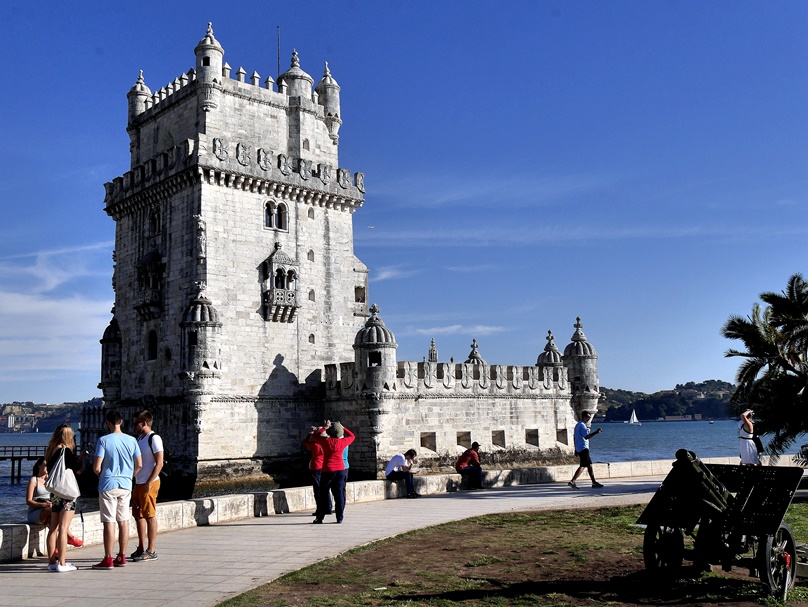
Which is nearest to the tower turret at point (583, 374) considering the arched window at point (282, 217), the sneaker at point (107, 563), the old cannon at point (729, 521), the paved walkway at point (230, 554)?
the arched window at point (282, 217)

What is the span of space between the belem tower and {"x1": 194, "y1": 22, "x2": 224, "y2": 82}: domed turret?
82 mm

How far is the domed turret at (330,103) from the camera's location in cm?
3544

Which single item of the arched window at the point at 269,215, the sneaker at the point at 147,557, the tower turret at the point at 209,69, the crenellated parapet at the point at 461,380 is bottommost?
the sneaker at the point at 147,557

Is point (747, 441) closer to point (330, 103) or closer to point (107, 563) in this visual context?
point (107, 563)

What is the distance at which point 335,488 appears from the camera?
14523mm

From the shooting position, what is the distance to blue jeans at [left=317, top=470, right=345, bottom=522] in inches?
565

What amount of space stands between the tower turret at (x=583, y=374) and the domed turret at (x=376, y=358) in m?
10.7

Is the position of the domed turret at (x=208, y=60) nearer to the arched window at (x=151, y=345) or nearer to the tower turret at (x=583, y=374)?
the arched window at (x=151, y=345)

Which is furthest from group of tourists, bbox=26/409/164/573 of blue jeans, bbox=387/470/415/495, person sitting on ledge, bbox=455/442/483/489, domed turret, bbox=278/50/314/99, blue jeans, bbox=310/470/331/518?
domed turret, bbox=278/50/314/99

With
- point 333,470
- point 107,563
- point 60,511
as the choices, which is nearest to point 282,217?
point 333,470

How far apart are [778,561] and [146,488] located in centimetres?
784

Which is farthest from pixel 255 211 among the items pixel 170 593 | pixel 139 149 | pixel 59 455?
pixel 170 593

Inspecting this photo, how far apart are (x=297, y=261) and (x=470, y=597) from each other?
82.5 feet

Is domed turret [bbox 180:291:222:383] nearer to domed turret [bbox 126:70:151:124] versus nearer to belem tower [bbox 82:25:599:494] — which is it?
belem tower [bbox 82:25:599:494]
